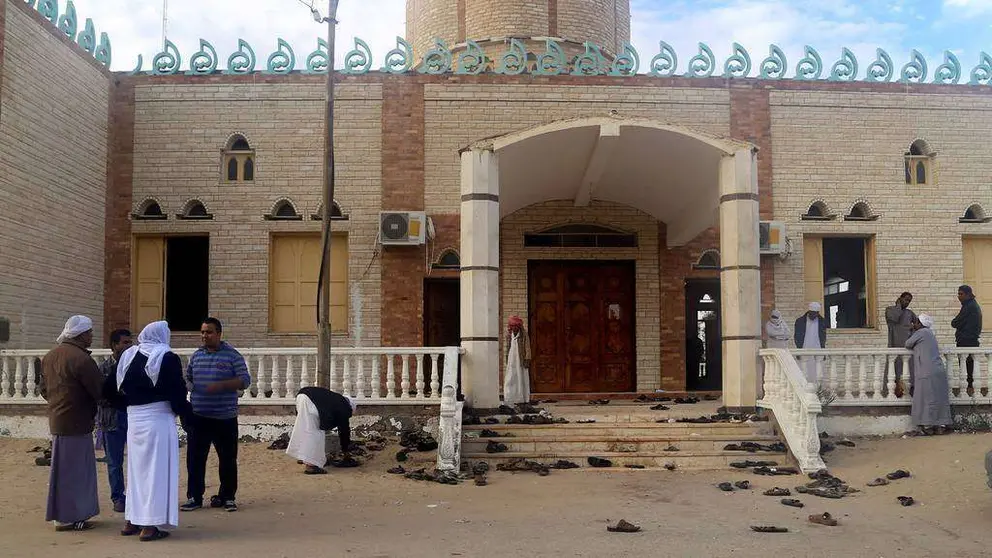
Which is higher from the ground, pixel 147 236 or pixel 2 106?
pixel 2 106

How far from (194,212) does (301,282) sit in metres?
2.06

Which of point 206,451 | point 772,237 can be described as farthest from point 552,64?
point 206,451

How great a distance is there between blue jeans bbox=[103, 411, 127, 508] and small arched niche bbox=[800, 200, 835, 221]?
11.2 metres

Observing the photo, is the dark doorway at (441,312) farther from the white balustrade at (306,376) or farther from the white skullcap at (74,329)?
the white skullcap at (74,329)

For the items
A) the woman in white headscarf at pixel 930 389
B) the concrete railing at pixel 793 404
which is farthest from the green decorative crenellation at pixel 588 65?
the woman in white headscarf at pixel 930 389

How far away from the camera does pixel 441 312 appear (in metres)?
15.3

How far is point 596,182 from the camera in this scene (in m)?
14.3

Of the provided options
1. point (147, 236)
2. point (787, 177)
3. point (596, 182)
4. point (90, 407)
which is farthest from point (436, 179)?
point (90, 407)

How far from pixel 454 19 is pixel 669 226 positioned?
21.4 ft

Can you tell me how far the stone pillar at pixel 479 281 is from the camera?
11.4m

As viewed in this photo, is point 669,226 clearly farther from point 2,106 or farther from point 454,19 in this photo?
point 2,106

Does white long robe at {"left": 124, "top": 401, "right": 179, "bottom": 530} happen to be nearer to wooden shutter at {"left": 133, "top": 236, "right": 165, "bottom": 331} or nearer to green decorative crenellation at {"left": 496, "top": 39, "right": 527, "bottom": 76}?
wooden shutter at {"left": 133, "top": 236, "right": 165, "bottom": 331}

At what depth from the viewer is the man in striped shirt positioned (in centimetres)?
784

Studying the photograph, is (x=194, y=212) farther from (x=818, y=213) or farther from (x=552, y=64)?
(x=818, y=213)
